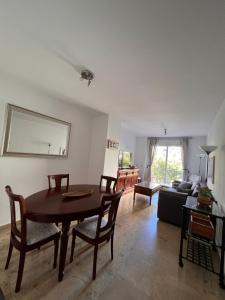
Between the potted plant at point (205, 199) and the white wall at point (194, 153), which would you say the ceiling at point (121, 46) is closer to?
the potted plant at point (205, 199)

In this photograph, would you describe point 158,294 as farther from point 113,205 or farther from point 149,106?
point 149,106

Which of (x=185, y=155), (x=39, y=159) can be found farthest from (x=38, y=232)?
(x=185, y=155)

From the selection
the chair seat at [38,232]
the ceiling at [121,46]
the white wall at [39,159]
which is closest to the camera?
the ceiling at [121,46]

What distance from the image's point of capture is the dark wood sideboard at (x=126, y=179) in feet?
16.0

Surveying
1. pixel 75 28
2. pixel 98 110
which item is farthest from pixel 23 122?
pixel 75 28

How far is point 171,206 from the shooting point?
3.14 m

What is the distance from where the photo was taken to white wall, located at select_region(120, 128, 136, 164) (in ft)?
20.6

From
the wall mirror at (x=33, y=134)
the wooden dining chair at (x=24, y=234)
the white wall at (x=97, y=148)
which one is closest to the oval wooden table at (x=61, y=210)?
the wooden dining chair at (x=24, y=234)

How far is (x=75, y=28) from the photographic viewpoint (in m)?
1.28

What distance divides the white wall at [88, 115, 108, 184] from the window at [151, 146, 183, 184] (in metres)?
3.79

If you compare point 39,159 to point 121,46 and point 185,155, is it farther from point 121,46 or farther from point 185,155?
point 185,155

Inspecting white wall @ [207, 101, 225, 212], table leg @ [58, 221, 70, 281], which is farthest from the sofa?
table leg @ [58, 221, 70, 281]

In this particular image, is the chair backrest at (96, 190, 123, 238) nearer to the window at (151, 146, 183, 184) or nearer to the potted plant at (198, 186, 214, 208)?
the potted plant at (198, 186, 214, 208)

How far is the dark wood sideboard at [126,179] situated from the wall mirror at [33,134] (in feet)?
7.32
